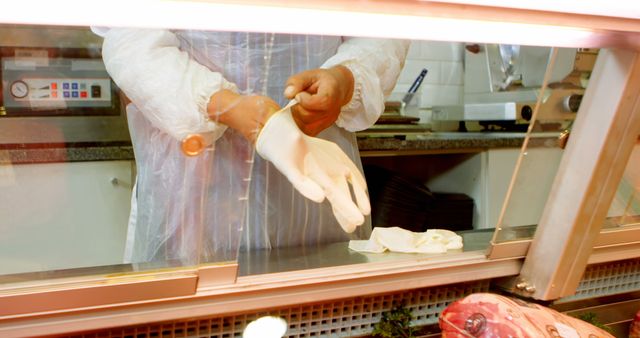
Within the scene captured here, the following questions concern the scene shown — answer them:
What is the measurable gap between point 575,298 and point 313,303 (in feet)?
2.38

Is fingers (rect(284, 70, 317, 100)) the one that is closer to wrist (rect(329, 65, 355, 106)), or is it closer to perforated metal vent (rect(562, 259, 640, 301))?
wrist (rect(329, 65, 355, 106))

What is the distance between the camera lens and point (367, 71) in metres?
1.36

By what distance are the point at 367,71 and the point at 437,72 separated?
2.49 meters

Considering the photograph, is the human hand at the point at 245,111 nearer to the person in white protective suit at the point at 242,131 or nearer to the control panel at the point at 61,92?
the person in white protective suit at the point at 242,131

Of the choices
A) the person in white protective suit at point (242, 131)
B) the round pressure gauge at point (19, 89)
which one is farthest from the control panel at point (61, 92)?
the person in white protective suit at point (242, 131)

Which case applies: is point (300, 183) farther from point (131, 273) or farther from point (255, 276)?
point (131, 273)

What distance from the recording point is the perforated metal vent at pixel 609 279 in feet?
4.75

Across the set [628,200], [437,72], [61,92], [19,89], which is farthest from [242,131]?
[437,72]

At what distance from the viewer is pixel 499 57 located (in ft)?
11.3

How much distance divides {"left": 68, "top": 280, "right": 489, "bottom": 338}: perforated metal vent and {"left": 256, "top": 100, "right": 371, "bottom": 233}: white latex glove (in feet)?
0.60

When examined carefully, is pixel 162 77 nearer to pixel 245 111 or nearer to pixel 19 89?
pixel 245 111

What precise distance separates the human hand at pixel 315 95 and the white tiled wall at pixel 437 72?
243 centimetres

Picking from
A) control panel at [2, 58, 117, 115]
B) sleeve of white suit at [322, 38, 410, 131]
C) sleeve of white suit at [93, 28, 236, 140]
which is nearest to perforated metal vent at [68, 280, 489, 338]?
sleeve of white suit at [93, 28, 236, 140]

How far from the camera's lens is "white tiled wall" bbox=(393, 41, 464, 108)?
11.8ft
